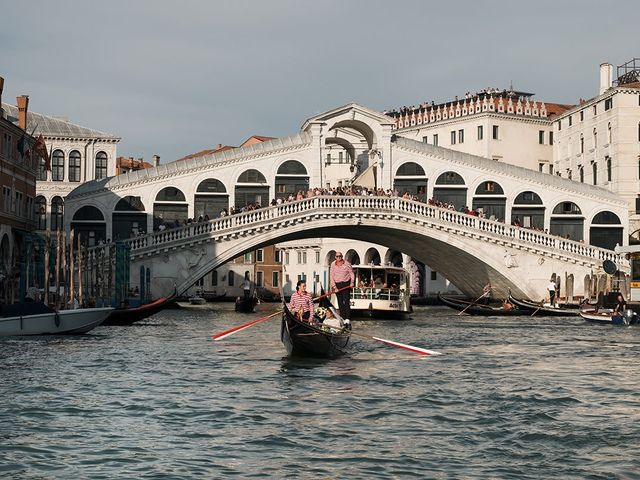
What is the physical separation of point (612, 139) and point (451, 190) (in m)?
7.43

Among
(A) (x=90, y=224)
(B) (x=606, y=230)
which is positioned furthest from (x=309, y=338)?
(B) (x=606, y=230)

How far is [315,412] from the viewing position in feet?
42.6

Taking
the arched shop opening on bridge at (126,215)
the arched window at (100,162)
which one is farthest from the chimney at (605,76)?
the arched window at (100,162)

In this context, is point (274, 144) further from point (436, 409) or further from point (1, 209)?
point (436, 409)

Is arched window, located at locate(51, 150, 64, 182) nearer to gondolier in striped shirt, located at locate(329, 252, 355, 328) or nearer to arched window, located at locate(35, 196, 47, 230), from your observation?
arched window, located at locate(35, 196, 47, 230)

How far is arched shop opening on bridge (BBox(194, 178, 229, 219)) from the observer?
143ft

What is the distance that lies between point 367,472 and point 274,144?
114 ft

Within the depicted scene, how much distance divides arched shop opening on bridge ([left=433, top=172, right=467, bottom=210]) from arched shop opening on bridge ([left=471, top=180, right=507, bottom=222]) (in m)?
0.56

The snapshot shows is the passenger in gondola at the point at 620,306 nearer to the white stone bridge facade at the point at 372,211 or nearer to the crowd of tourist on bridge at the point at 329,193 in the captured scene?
the white stone bridge facade at the point at 372,211

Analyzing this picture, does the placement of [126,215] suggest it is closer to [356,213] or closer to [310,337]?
[356,213]

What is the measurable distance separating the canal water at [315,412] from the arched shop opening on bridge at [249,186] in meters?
21.9

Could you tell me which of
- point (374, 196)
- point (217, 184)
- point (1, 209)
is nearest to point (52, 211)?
point (217, 184)

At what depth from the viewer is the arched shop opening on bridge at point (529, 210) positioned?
4553 centimetres

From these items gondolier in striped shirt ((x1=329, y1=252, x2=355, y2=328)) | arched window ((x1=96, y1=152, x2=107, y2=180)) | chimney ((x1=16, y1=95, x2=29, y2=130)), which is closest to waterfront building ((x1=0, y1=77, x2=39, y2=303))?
chimney ((x1=16, y1=95, x2=29, y2=130))
